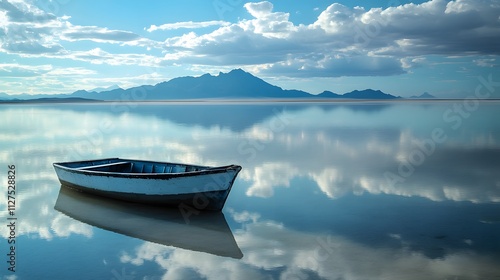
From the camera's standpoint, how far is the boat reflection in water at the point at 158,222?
30.4 ft

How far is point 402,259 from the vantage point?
26.4 ft

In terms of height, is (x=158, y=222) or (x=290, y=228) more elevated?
(x=290, y=228)

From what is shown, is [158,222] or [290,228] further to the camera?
[158,222]

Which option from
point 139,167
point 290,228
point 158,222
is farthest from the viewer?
point 139,167

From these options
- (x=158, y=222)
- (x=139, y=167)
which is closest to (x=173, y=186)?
(x=158, y=222)

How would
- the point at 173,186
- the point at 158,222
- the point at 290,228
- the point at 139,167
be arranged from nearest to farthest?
the point at 290,228 < the point at 158,222 < the point at 173,186 < the point at 139,167

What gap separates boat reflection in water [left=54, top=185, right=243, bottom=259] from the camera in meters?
9.26

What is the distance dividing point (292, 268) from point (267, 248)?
3.79ft

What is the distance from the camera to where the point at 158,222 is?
35.5 feet

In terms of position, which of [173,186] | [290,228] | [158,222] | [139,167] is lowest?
[158,222]

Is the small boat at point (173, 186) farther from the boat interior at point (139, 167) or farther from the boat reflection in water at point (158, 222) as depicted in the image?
the boat interior at point (139, 167)

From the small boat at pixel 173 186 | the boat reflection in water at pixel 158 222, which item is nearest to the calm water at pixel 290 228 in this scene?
the boat reflection in water at pixel 158 222

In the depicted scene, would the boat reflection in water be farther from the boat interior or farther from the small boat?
the boat interior

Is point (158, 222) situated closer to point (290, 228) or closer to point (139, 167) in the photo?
point (290, 228)
